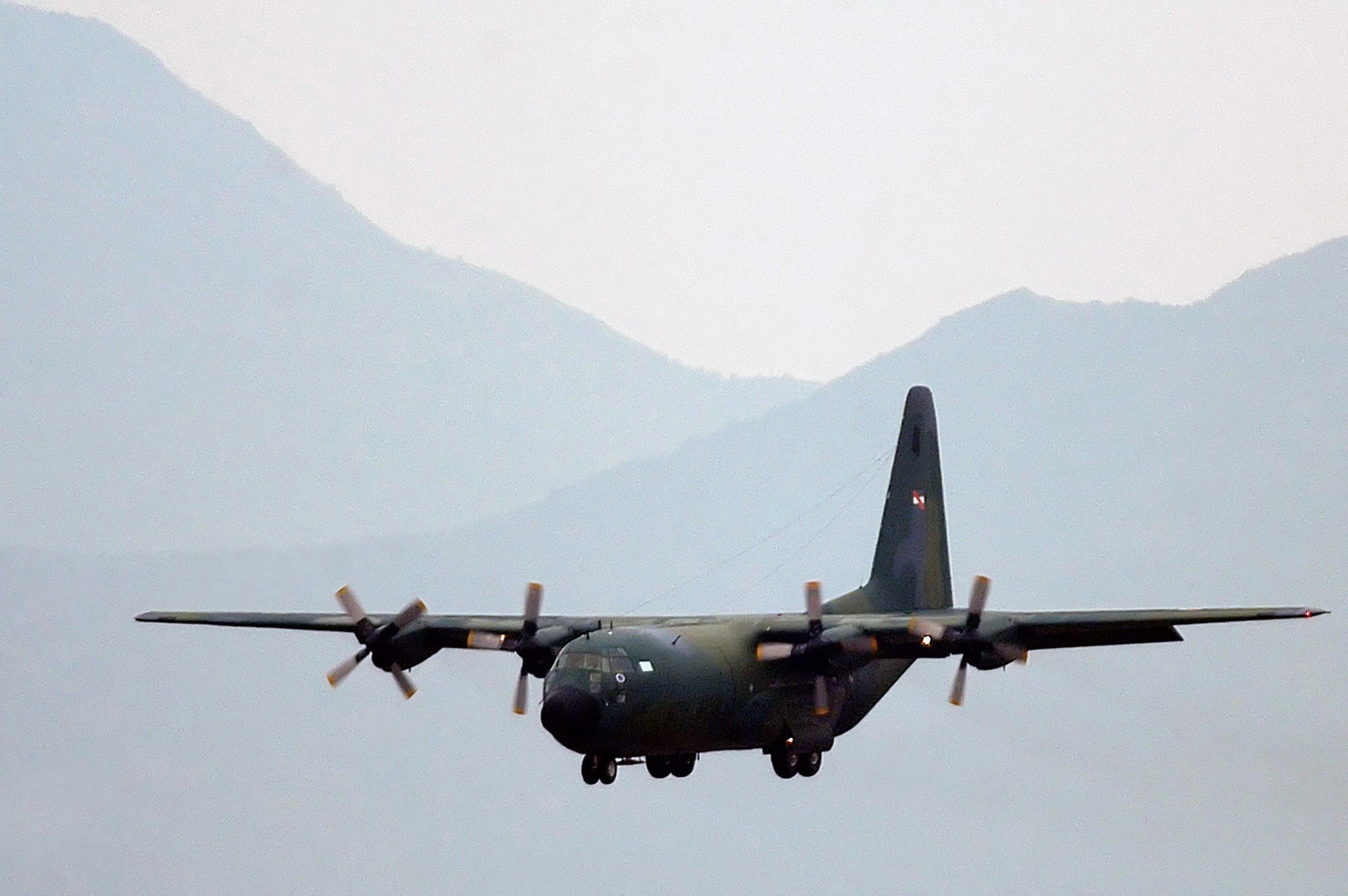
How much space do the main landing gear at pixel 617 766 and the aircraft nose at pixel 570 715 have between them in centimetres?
73

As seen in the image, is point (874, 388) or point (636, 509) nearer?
point (636, 509)

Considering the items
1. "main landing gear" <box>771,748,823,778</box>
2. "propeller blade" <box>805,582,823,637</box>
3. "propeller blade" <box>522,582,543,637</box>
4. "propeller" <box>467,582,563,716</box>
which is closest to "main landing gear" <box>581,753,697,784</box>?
"main landing gear" <box>771,748,823,778</box>

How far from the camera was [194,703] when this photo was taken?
92812 millimetres

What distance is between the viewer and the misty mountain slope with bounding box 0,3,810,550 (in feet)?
411

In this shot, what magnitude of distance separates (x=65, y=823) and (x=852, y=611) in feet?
171

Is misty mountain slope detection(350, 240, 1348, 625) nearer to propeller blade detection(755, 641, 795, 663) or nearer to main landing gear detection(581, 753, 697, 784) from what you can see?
propeller blade detection(755, 641, 795, 663)

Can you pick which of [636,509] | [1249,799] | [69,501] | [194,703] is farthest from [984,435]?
[1249,799]

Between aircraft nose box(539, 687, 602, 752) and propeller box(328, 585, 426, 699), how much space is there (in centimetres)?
599

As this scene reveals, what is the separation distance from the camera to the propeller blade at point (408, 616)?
39375mm

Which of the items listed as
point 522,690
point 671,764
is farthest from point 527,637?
point 671,764

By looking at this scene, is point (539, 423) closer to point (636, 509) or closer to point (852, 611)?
point (636, 509)

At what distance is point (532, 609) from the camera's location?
3928 centimetres

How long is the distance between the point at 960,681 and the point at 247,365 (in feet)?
404

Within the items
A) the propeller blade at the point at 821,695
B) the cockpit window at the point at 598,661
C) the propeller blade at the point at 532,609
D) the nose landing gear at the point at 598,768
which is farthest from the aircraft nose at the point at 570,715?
the propeller blade at the point at 821,695
